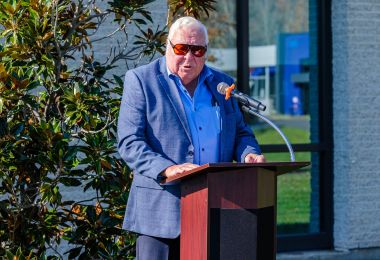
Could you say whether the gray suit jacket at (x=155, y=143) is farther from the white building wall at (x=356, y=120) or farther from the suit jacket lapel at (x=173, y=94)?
the white building wall at (x=356, y=120)

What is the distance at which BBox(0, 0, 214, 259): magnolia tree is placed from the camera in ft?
19.3

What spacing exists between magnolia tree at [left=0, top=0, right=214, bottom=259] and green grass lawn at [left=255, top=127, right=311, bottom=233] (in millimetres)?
2400

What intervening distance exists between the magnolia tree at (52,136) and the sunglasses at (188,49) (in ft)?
3.51

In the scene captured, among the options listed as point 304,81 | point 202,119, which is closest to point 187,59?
point 202,119

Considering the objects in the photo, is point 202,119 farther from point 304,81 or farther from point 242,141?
point 304,81

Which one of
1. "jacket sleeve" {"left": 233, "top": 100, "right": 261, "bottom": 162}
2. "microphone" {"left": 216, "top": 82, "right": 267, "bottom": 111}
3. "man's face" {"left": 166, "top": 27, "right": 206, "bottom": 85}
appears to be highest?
"man's face" {"left": 166, "top": 27, "right": 206, "bottom": 85}

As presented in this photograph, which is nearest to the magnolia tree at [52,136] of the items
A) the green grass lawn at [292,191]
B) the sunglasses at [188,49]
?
the sunglasses at [188,49]

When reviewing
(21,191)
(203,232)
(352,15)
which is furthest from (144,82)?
(352,15)

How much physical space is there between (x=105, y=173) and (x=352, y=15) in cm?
365

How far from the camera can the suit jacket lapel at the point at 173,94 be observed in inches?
198

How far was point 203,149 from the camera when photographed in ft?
16.6

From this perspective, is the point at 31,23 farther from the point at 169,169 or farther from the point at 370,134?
the point at 370,134

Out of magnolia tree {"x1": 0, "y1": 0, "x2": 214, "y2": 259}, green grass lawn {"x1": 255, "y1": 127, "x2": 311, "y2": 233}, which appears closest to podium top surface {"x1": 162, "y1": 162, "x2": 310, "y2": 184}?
magnolia tree {"x1": 0, "y1": 0, "x2": 214, "y2": 259}

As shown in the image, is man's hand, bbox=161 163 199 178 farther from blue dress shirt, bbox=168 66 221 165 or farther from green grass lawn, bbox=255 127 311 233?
green grass lawn, bbox=255 127 311 233
